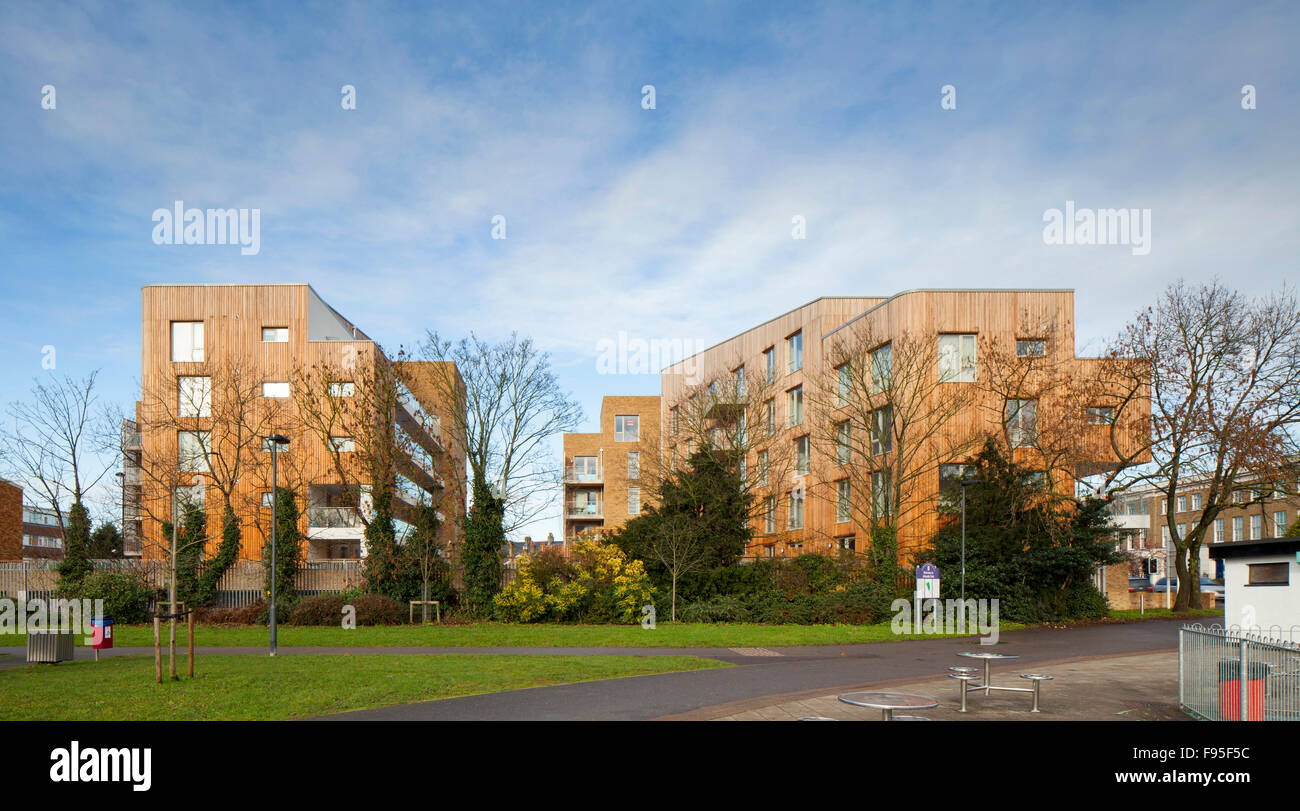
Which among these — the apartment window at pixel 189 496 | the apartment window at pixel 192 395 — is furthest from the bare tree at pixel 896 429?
the apartment window at pixel 192 395

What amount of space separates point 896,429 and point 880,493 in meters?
Answer: 2.49

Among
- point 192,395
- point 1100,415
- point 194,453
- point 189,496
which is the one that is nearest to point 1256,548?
point 1100,415

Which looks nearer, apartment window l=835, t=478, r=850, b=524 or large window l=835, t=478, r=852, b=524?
large window l=835, t=478, r=852, b=524

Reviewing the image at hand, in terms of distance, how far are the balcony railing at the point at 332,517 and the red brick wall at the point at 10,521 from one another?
95.8 ft

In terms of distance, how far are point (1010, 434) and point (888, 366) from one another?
16.8 feet

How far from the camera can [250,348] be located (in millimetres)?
41844

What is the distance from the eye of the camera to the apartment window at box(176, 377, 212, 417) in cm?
4016

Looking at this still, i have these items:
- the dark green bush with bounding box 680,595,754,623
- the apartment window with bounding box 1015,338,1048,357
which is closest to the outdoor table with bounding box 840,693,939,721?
the dark green bush with bounding box 680,595,754,623

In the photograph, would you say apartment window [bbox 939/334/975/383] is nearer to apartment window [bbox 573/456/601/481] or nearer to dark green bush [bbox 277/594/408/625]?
dark green bush [bbox 277/594/408/625]

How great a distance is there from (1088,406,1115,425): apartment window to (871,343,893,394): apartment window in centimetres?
752

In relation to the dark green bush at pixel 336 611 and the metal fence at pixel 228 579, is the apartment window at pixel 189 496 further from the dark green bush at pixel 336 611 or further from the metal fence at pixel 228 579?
the dark green bush at pixel 336 611

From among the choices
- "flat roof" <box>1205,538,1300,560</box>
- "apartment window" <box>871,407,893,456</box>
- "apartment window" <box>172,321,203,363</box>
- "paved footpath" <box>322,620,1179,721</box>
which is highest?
"apartment window" <box>172,321,203,363</box>
